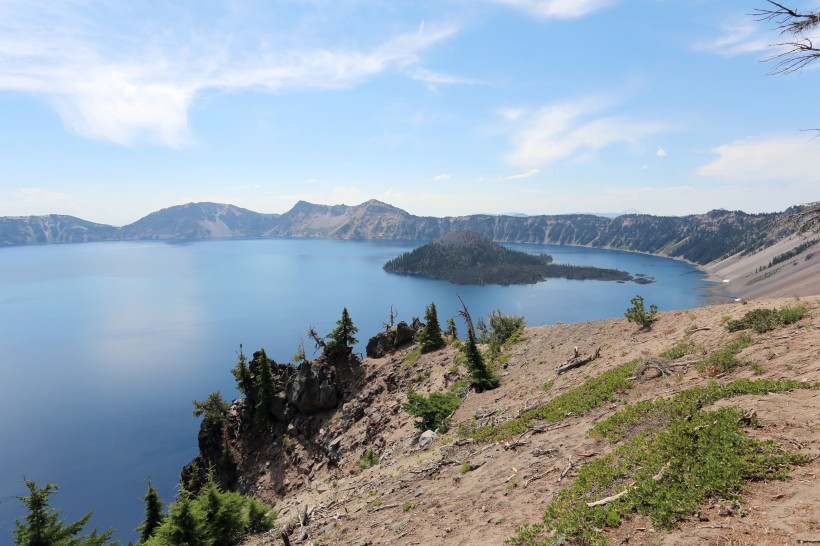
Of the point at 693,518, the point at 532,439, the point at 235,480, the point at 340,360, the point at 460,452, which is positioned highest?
the point at 693,518

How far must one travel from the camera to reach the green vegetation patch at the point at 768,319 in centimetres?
2272

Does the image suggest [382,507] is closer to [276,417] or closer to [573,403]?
[573,403]

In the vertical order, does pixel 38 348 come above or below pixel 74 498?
above

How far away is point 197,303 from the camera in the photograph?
199500mm

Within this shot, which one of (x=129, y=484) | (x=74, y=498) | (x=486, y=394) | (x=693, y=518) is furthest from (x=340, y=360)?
(x=693, y=518)

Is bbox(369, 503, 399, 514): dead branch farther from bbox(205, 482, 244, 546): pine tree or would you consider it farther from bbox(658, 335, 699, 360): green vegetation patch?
bbox(658, 335, 699, 360): green vegetation patch

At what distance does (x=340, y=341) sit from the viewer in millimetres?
58312

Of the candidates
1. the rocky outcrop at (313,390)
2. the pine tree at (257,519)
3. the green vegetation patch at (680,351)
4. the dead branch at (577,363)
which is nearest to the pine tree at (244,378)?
the rocky outcrop at (313,390)

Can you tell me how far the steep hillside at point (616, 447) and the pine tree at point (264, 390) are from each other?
2336 centimetres

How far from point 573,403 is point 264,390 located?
48.2 metres

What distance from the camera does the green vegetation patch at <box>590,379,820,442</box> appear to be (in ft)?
50.3

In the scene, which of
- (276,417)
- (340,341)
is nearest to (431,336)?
(340,341)

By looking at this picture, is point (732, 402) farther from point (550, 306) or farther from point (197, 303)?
point (197, 303)

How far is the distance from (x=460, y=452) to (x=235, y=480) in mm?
48134
